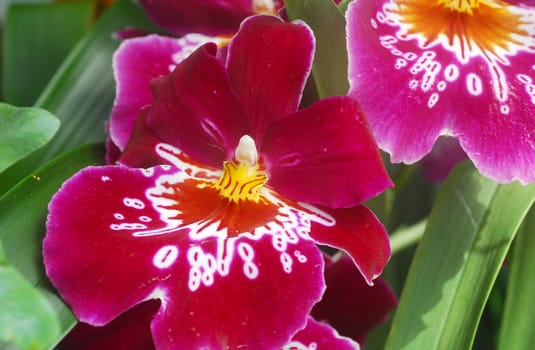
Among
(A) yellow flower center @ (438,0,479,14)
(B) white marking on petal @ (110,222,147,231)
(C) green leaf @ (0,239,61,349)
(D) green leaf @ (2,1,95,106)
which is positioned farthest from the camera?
(D) green leaf @ (2,1,95,106)

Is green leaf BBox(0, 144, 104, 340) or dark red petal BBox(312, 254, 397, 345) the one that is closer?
green leaf BBox(0, 144, 104, 340)

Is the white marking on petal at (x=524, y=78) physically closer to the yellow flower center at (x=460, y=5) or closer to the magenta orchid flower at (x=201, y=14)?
the yellow flower center at (x=460, y=5)

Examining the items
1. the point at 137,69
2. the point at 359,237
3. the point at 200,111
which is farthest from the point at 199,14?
the point at 359,237

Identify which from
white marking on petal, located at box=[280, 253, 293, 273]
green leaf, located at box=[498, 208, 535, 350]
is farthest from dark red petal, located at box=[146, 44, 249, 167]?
green leaf, located at box=[498, 208, 535, 350]

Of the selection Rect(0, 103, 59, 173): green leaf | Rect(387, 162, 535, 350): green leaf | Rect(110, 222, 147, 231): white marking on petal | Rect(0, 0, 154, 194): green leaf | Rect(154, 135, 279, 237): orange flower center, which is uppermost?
Rect(0, 103, 59, 173): green leaf

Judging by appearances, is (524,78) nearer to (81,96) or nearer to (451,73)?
(451,73)

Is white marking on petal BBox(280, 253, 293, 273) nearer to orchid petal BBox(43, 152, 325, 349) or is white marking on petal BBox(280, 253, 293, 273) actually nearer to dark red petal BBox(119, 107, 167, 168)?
orchid petal BBox(43, 152, 325, 349)
